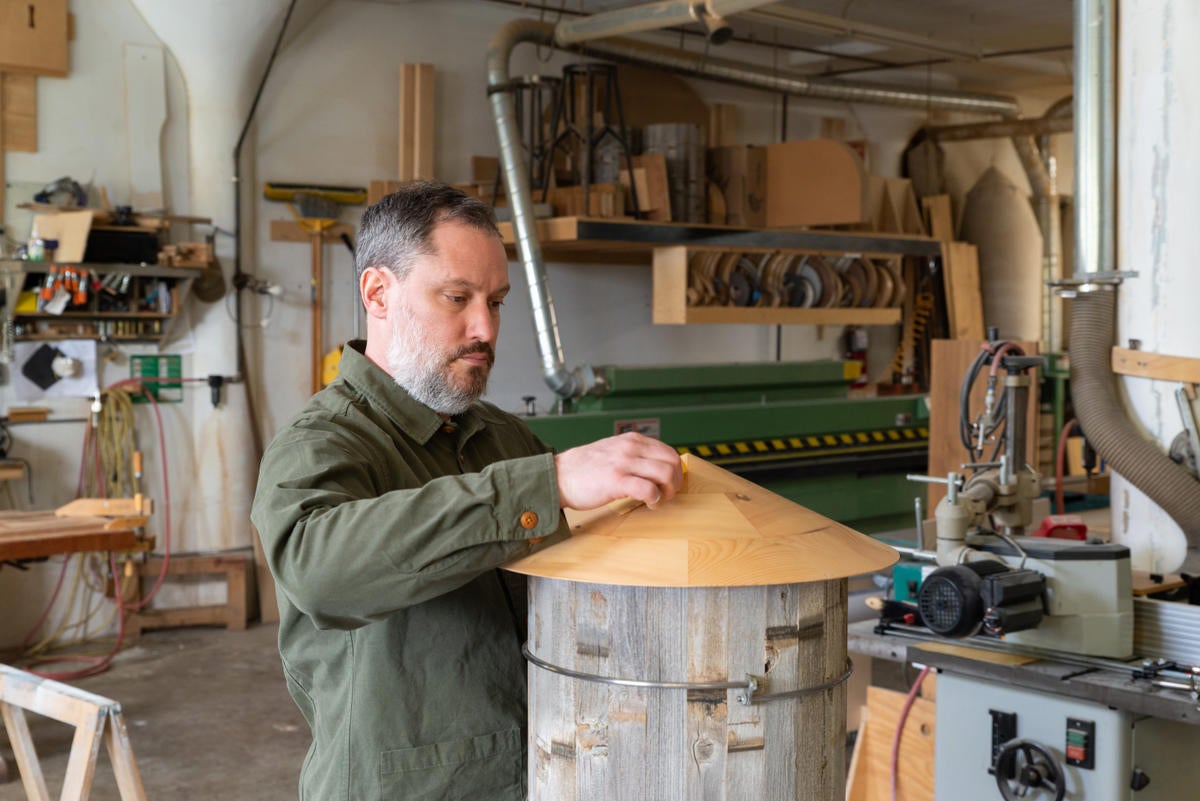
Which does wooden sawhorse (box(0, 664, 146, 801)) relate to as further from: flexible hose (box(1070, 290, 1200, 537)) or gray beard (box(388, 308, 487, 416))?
flexible hose (box(1070, 290, 1200, 537))

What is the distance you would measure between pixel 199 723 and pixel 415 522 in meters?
3.62

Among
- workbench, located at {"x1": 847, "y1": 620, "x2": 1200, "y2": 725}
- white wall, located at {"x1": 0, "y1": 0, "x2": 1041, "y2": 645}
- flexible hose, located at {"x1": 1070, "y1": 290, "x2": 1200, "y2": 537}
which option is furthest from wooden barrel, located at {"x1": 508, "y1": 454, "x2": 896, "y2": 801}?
white wall, located at {"x1": 0, "y1": 0, "x2": 1041, "y2": 645}

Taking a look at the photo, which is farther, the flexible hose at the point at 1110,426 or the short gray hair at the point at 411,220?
the flexible hose at the point at 1110,426

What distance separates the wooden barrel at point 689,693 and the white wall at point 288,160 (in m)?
4.62

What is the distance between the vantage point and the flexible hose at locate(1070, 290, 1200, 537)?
310cm

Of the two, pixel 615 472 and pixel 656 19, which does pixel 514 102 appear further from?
pixel 615 472

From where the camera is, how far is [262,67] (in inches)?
216

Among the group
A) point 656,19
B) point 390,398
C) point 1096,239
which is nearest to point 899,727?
point 1096,239

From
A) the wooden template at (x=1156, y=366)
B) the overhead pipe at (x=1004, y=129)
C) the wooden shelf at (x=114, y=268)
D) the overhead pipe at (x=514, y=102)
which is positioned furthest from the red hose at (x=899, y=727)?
the overhead pipe at (x=1004, y=129)

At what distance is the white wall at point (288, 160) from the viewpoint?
525 centimetres

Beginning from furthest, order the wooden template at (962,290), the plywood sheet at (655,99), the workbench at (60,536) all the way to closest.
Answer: the wooden template at (962,290) → the plywood sheet at (655,99) → the workbench at (60,536)

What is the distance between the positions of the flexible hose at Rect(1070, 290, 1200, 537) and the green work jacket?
2158mm

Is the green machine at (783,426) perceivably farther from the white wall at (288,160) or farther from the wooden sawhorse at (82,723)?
the wooden sawhorse at (82,723)

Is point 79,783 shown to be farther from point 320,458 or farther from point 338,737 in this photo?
point 320,458
